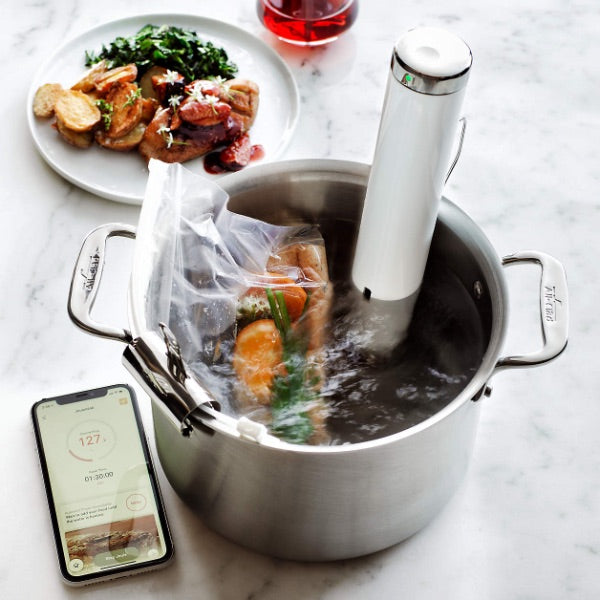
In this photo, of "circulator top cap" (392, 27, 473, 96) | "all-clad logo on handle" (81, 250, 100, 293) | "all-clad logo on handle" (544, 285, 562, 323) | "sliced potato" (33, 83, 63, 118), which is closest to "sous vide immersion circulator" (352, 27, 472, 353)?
"circulator top cap" (392, 27, 473, 96)

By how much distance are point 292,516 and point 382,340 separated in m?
0.19

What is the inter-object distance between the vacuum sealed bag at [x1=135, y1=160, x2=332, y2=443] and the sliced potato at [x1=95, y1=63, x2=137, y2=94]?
32cm

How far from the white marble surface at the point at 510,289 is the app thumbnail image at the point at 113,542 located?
0.02 meters

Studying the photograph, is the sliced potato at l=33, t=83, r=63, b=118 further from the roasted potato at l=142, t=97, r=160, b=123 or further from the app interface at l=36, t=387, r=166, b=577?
the app interface at l=36, t=387, r=166, b=577

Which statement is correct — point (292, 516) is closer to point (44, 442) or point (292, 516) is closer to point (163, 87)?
point (44, 442)

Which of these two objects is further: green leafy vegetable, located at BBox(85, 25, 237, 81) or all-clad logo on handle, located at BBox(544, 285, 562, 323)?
green leafy vegetable, located at BBox(85, 25, 237, 81)

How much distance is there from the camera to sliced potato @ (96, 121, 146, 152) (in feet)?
3.23

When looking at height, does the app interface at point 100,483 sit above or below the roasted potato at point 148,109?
below

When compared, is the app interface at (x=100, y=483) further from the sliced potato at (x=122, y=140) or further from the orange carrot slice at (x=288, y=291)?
the sliced potato at (x=122, y=140)

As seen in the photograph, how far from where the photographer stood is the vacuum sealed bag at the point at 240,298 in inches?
27.6

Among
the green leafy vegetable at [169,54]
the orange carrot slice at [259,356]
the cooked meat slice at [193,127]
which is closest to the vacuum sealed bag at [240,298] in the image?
the orange carrot slice at [259,356]

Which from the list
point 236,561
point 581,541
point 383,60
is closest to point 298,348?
point 236,561

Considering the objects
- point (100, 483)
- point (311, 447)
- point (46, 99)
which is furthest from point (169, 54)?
point (311, 447)

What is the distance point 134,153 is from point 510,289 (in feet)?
1.44
